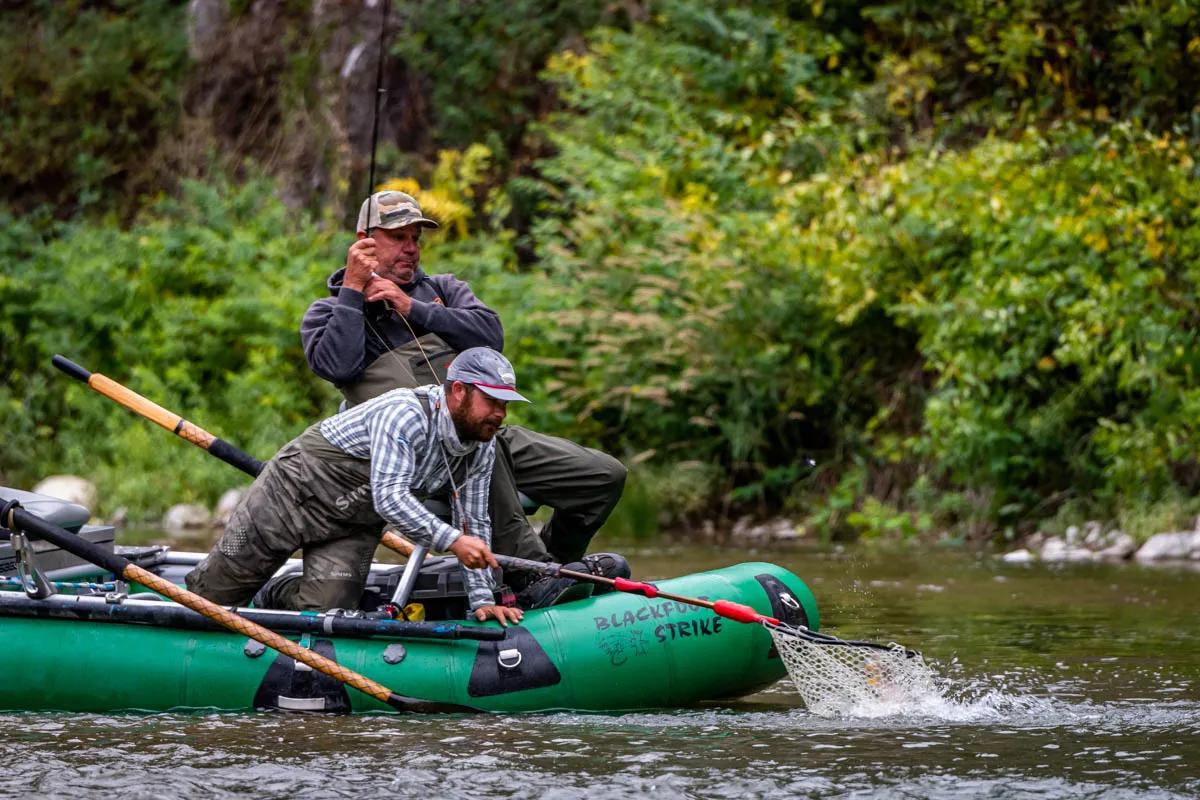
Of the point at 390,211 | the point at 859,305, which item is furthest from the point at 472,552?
the point at 859,305

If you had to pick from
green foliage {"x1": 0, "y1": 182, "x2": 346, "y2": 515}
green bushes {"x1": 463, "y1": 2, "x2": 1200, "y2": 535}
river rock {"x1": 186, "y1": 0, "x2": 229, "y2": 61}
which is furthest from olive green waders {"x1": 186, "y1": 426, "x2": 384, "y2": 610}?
river rock {"x1": 186, "y1": 0, "x2": 229, "y2": 61}

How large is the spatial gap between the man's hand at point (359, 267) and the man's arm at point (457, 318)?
0.20 m

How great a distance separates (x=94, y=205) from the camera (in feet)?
58.7

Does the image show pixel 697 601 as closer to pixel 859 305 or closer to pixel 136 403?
pixel 136 403

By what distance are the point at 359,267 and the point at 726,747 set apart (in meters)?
2.17

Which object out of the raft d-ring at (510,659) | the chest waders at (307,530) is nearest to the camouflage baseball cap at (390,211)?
the chest waders at (307,530)

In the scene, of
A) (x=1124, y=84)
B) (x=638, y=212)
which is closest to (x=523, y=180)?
(x=638, y=212)

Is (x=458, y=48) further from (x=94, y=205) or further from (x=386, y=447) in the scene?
(x=386, y=447)

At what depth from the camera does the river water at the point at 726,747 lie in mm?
4766

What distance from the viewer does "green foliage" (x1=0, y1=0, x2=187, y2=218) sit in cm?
1778

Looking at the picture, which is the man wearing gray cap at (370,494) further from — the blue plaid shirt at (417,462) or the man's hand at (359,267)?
the man's hand at (359,267)

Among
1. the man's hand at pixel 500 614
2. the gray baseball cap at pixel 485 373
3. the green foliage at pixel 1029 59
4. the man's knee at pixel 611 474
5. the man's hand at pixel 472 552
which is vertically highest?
the green foliage at pixel 1029 59

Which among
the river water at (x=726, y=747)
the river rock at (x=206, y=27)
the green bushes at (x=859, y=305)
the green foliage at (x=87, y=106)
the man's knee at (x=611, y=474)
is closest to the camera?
the river water at (x=726, y=747)

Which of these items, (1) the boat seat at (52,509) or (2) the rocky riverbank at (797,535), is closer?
(1) the boat seat at (52,509)
